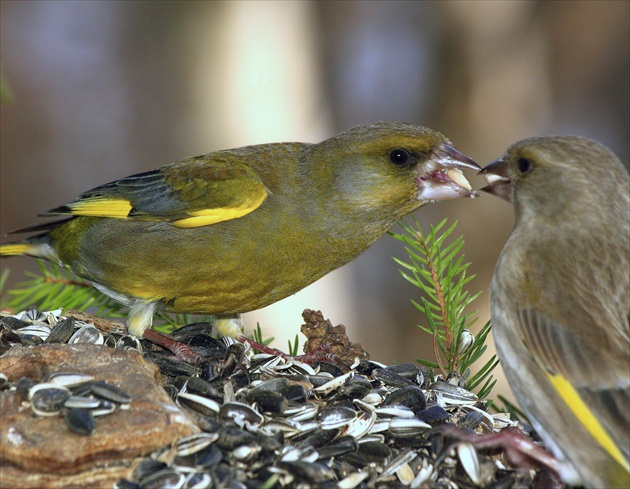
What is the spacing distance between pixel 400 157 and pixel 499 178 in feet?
2.22

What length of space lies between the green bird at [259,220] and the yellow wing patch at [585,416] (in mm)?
1267

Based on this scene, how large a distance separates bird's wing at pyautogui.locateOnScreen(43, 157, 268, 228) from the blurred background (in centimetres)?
259

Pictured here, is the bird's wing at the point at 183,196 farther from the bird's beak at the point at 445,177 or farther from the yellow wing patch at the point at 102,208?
the bird's beak at the point at 445,177

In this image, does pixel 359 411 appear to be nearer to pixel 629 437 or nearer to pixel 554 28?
pixel 629 437

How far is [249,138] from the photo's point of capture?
7289 mm

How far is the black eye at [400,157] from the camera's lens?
391cm

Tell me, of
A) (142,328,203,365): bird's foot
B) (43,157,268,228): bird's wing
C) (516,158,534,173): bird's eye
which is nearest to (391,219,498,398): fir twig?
(516,158,534,173): bird's eye

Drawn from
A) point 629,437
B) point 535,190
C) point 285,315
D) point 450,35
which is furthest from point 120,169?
point 629,437

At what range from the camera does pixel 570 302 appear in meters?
2.86

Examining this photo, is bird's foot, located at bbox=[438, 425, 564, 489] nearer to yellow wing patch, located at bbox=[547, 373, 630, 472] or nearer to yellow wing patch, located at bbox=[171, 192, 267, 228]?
yellow wing patch, located at bbox=[547, 373, 630, 472]

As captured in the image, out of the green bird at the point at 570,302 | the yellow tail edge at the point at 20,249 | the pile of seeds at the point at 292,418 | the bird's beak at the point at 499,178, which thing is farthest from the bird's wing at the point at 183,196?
the green bird at the point at 570,302

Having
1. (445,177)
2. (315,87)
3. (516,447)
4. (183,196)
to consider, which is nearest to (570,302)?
(516,447)

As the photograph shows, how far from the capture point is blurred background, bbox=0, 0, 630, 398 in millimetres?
7094

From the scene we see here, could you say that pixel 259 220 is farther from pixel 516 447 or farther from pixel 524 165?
pixel 516 447
